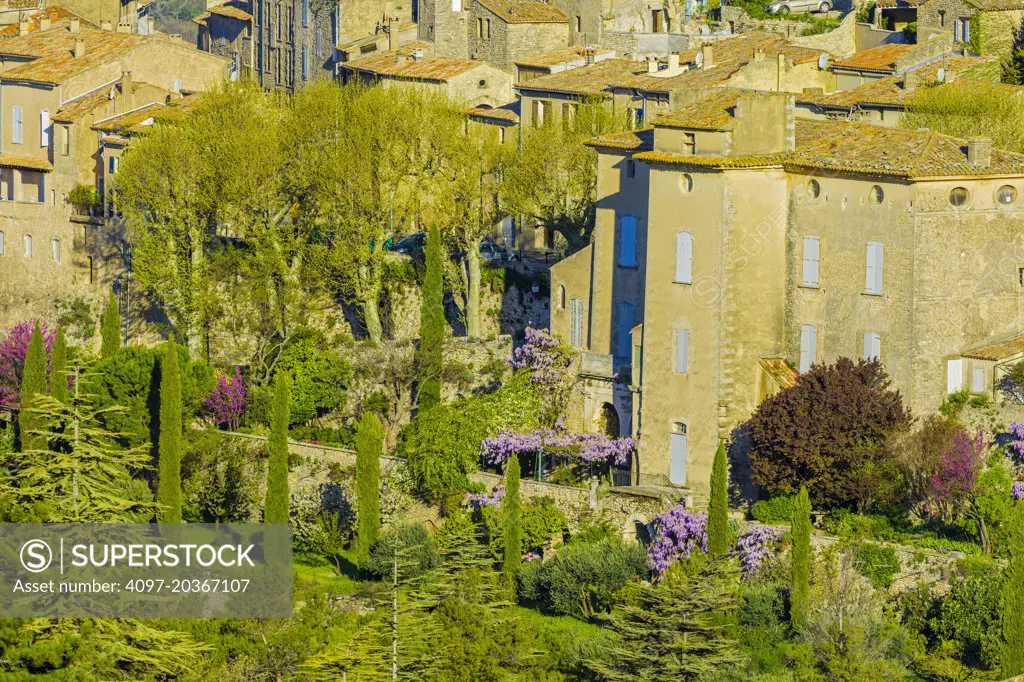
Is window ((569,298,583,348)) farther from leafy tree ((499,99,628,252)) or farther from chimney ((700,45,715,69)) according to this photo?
chimney ((700,45,715,69))

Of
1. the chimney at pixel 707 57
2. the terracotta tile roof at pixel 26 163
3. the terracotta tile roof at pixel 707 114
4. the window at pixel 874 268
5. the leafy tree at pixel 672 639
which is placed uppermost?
the chimney at pixel 707 57

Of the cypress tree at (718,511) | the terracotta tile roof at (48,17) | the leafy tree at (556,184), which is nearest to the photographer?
the cypress tree at (718,511)

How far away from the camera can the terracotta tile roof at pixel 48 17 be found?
87.9 meters

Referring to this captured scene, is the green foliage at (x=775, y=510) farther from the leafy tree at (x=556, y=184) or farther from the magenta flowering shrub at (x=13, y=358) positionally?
the magenta flowering shrub at (x=13, y=358)

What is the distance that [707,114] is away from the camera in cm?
5525

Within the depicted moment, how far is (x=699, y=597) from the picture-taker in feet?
153

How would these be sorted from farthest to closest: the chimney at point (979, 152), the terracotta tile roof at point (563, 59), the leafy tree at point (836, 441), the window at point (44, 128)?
the window at point (44, 128), the terracotta tile roof at point (563, 59), the chimney at point (979, 152), the leafy tree at point (836, 441)

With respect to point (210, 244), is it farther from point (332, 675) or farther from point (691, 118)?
point (332, 675)

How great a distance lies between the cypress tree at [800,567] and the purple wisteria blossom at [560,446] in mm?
6741

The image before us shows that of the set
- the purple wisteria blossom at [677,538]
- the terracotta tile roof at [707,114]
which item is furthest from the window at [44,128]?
the purple wisteria blossom at [677,538]

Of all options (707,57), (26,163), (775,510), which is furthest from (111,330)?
(775,510)

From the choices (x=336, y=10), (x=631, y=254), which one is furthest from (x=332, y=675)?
(x=336, y=10)

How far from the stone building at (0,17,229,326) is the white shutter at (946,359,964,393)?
98.5ft

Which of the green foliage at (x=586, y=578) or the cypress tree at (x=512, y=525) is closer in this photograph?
the green foliage at (x=586, y=578)
